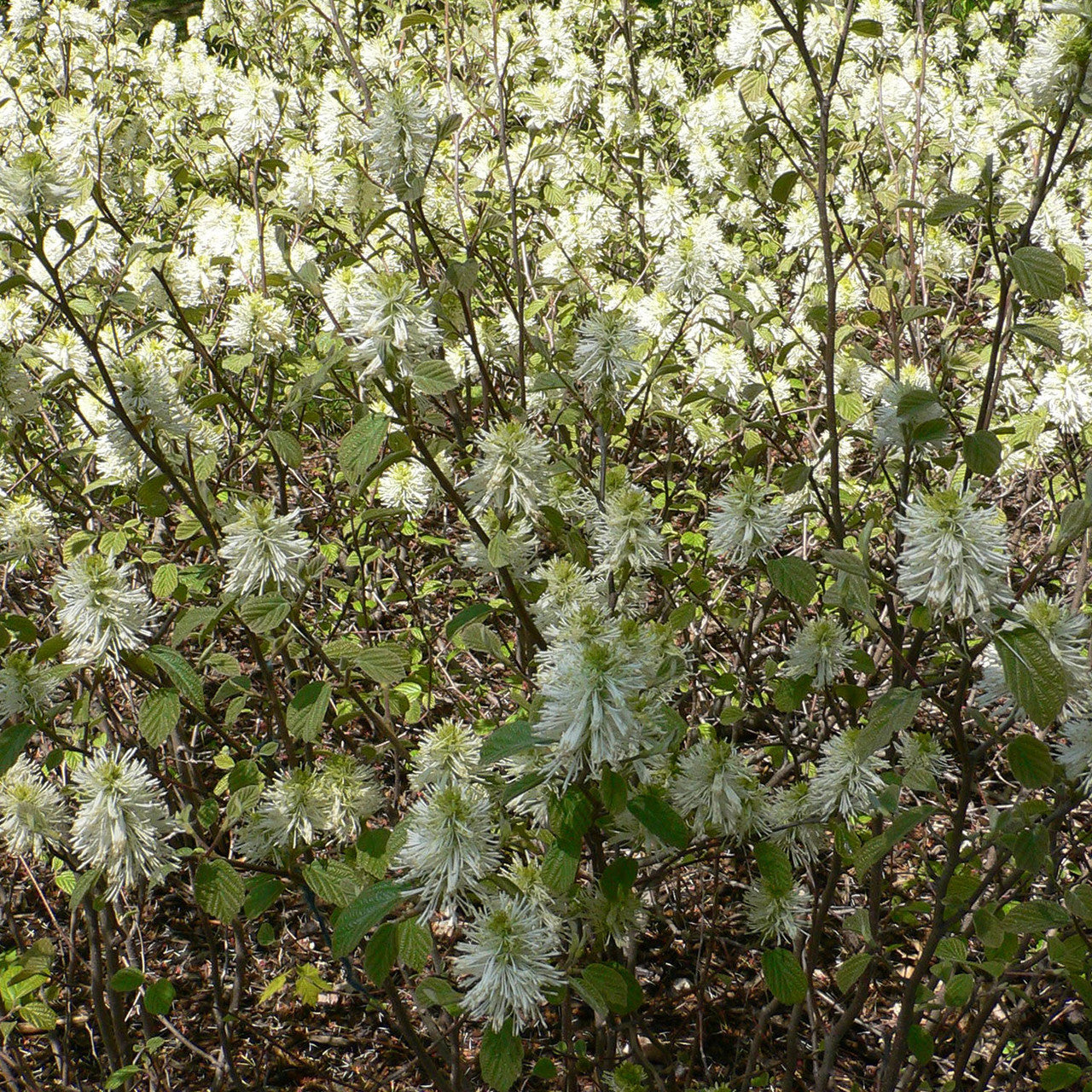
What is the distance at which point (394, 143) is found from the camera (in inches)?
76.0

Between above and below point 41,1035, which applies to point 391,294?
above

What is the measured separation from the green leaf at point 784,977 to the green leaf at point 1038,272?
3.12ft

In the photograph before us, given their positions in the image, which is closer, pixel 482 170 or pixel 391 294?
pixel 391 294

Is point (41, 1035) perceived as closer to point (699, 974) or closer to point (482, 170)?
point (699, 974)

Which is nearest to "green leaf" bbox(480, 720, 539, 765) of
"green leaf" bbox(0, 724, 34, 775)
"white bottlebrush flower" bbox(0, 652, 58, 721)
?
"green leaf" bbox(0, 724, 34, 775)

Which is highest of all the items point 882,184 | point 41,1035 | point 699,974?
point 882,184

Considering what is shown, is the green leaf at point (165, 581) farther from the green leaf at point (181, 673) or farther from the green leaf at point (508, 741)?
the green leaf at point (508, 741)

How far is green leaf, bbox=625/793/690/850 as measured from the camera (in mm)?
1169

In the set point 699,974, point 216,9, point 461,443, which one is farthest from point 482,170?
point 216,9

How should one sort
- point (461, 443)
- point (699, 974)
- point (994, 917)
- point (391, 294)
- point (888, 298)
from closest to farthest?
1. point (994, 917)
2. point (391, 294)
3. point (699, 974)
4. point (888, 298)
5. point (461, 443)

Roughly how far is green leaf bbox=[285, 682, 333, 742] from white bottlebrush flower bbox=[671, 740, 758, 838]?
0.54m

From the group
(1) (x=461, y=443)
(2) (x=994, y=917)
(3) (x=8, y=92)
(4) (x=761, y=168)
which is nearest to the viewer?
(2) (x=994, y=917)

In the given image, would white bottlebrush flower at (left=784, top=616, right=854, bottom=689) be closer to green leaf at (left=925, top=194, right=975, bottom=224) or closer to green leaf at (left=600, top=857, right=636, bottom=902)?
green leaf at (left=600, top=857, right=636, bottom=902)

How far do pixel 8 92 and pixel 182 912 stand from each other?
456cm
